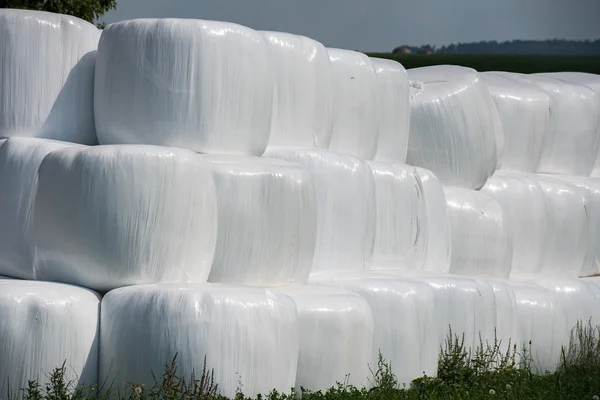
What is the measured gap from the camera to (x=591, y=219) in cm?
1060

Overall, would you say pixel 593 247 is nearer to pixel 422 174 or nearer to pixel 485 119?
pixel 485 119

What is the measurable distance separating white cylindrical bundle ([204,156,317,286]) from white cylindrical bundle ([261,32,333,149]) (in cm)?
108

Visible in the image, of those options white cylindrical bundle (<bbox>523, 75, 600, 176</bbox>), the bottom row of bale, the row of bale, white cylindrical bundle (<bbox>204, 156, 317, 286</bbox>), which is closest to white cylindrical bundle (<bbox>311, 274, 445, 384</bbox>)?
the row of bale

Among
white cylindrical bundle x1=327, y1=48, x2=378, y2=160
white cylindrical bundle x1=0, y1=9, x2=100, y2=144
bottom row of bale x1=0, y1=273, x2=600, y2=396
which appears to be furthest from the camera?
white cylindrical bundle x1=327, y1=48, x2=378, y2=160

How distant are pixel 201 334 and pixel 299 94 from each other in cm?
261

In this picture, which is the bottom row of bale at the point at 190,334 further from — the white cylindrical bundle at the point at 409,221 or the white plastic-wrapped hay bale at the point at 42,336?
the white cylindrical bundle at the point at 409,221

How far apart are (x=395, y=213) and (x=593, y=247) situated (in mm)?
3066

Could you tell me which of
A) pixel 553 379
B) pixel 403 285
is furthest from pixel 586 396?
pixel 403 285

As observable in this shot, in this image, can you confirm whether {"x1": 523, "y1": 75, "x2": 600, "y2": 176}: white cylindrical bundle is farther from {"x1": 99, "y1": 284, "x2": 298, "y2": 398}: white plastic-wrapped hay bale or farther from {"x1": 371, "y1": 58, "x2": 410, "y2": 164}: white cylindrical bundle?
{"x1": 99, "y1": 284, "x2": 298, "y2": 398}: white plastic-wrapped hay bale

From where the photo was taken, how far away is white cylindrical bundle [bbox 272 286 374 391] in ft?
22.5

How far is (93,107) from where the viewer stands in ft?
24.9

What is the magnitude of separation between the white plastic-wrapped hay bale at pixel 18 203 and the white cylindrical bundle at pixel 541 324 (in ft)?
13.7

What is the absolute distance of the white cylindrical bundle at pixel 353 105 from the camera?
29.0 ft

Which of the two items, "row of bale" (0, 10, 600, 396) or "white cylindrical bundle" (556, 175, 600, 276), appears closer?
"row of bale" (0, 10, 600, 396)
